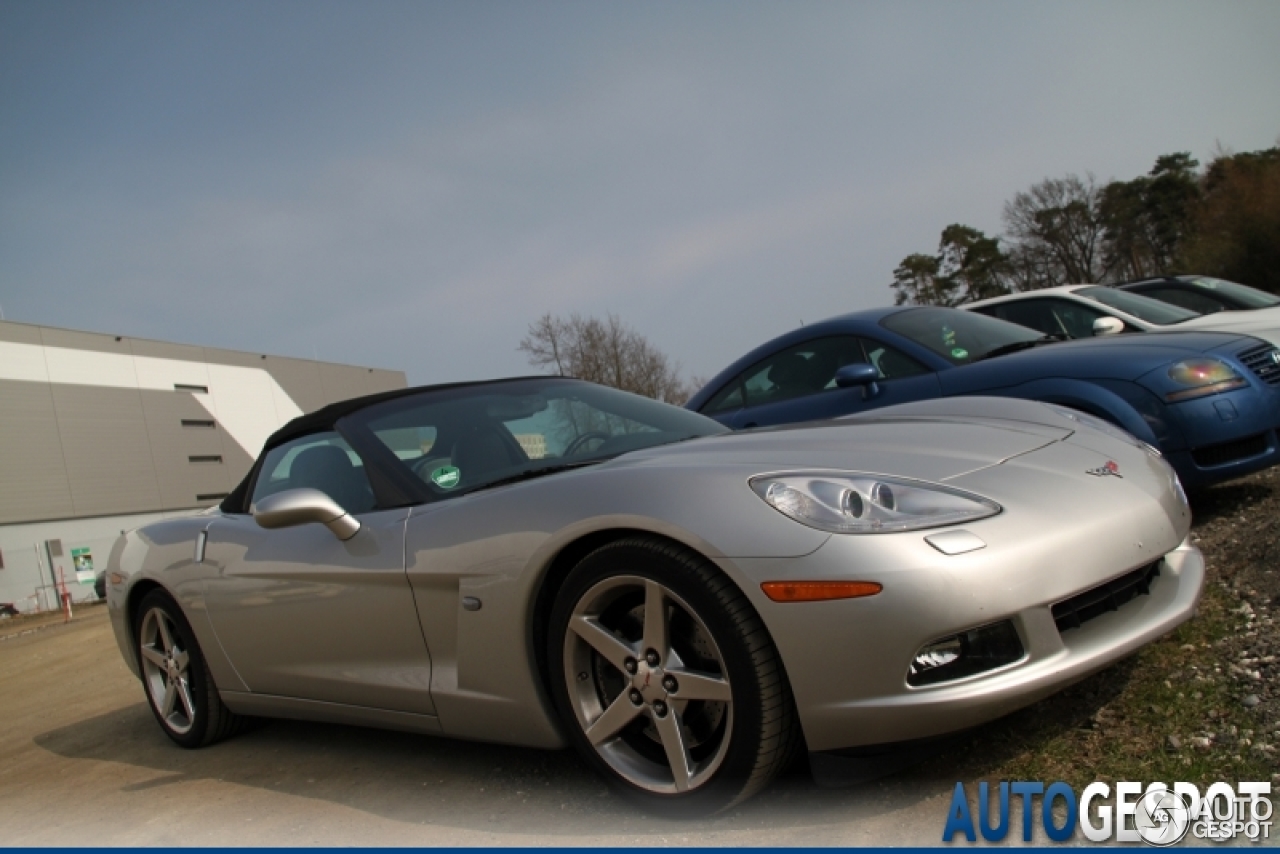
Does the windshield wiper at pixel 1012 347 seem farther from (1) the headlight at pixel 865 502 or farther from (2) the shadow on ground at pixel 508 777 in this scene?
(1) the headlight at pixel 865 502

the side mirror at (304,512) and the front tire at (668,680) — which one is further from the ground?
the side mirror at (304,512)

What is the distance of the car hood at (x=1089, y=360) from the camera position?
4.53 meters

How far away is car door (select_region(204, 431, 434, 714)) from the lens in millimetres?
2980

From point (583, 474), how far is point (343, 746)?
189 cm

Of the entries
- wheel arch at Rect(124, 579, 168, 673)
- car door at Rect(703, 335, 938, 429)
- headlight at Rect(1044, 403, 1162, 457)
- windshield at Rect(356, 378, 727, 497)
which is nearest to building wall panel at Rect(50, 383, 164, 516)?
wheel arch at Rect(124, 579, 168, 673)

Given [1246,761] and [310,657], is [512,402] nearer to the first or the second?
[310,657]

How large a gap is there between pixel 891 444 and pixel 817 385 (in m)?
3.12

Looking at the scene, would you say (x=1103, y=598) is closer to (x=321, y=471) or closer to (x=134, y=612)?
(x=321, y=471)

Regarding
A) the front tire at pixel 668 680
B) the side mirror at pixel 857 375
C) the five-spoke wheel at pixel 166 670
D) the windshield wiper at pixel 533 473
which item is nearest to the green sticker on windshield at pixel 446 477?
the windshield wiper at pixel 533 473

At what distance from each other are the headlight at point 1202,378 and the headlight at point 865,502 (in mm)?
2644

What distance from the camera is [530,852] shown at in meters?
2.37

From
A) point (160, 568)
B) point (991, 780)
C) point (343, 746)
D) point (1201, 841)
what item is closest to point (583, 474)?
point (991, 780)

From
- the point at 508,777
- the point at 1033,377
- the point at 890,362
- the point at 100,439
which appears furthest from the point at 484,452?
the point at 100,439

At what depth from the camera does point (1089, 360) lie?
4.67 m
